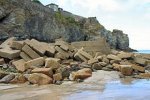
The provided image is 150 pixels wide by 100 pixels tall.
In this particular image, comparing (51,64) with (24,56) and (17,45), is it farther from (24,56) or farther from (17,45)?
(17,45)

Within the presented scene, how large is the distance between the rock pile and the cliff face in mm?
8124

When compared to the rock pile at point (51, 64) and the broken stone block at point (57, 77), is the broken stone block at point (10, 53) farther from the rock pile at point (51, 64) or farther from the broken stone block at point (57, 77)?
the broken stone block at point (57, 77)

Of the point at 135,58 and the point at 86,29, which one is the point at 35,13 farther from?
the point at 86,29

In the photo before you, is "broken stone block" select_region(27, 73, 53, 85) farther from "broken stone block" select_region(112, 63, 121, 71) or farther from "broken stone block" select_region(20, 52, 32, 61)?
"broken stone block" select_region(112, 63, 121, 71)

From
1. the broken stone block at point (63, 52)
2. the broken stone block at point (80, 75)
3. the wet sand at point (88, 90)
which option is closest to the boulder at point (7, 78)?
the wet sand at point (88, 90)

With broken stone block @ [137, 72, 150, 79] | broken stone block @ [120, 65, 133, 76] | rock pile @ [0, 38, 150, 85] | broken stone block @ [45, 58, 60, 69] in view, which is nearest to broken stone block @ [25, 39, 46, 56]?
rock pile @ [0, 38, 150, 85]

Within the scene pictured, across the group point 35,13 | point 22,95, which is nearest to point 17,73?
point 22,95

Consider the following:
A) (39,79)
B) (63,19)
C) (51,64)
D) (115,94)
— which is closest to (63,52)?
(51,64)

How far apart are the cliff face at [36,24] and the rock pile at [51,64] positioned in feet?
26.7

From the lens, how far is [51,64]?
1379cm

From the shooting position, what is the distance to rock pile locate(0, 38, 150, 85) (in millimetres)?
12719

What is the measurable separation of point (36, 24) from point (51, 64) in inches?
810

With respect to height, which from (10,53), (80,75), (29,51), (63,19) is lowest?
(80,75)

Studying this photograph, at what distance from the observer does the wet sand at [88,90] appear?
932 cm
